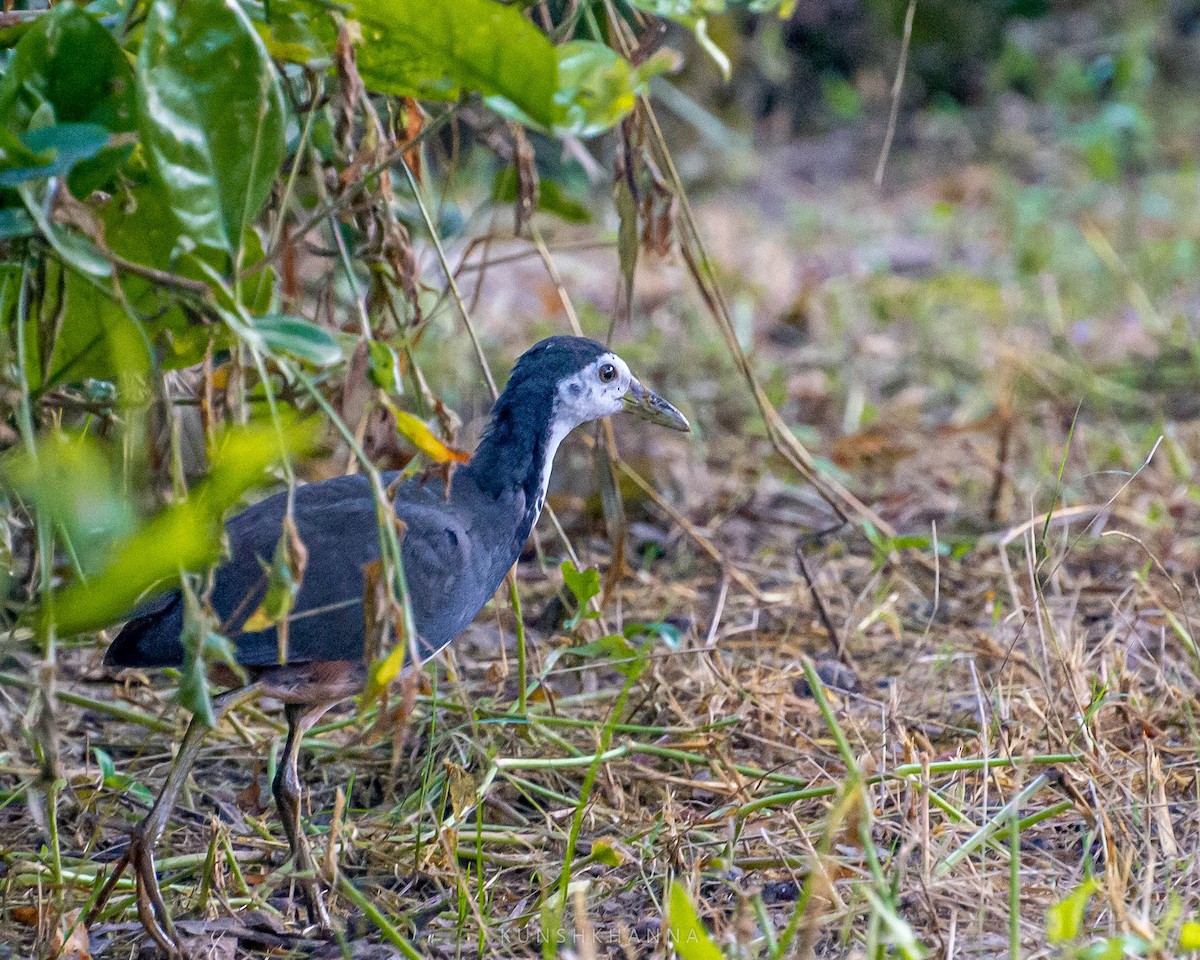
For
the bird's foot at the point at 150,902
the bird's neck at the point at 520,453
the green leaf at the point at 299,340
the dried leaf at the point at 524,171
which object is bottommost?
the bird's foot at the point at 150,902

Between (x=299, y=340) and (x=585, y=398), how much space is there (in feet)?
3.80

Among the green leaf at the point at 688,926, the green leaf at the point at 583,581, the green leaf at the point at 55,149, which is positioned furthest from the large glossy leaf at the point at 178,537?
the green leaf at the point at 583,581

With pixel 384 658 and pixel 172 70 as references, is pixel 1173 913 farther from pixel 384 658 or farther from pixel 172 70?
pixel 172 70

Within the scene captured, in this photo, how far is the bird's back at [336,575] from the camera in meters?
2.37

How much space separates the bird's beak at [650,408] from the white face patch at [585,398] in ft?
0.10

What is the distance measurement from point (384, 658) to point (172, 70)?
31.2 inches

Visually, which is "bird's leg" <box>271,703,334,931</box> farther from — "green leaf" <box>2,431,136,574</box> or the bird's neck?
"green leaf" <box>2,431,136,574</box>

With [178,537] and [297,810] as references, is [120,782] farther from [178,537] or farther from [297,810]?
[178,537]

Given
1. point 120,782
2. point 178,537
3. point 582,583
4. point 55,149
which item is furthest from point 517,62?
point 120,782

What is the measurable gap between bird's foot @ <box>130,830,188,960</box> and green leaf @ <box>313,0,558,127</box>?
1.24m

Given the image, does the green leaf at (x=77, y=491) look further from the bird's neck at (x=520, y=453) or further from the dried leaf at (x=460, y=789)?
the bird's neck at (x=520, y=453)

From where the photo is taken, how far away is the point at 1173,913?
1784 millimetres

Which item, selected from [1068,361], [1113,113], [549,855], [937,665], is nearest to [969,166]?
[1113,113]

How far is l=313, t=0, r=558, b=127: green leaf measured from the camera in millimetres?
1773
